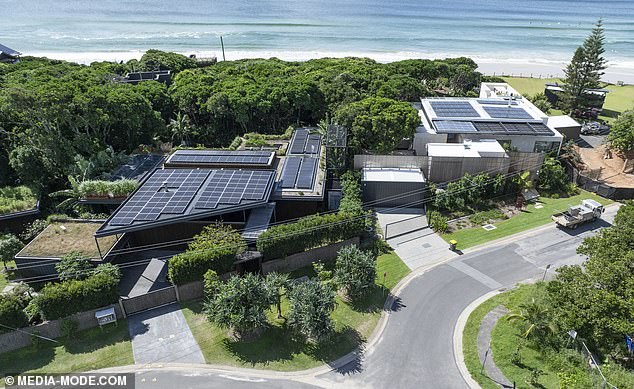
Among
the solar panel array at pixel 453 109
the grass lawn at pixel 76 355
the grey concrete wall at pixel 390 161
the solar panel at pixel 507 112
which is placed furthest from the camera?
the solar panel array at pixel 453 109

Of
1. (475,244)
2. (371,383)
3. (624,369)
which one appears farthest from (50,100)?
(624,369)

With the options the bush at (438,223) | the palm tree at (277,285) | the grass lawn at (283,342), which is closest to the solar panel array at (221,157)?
the palm tree at (277,285)

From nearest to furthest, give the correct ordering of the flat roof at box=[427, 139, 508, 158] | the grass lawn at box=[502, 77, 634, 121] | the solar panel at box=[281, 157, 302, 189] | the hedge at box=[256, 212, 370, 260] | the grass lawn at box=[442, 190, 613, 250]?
the hedge at box=[256, 212, 370, 260] < the grass lawn at box=[442, 190, 613, 250] < the solar panel at box=[281, 157, 302, 189] < the flat roof at box=[427, 139, 508, 158] < the grass lawn at box=[502, 77, 634, 121]

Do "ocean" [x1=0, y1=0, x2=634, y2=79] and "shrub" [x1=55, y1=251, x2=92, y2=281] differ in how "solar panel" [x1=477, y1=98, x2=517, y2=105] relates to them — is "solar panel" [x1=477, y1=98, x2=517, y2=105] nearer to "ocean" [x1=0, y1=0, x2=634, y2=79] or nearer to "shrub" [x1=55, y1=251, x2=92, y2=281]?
"shrub" [x1=55, y1=251, x2=92, y2=281]

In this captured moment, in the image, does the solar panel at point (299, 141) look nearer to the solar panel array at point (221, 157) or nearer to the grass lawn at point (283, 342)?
the solar panel array at point (221, 157)

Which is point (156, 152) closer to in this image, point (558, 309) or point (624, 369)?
point (558, 309)

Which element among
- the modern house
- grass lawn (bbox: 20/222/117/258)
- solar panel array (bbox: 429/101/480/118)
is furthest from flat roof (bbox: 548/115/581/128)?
the modern house
